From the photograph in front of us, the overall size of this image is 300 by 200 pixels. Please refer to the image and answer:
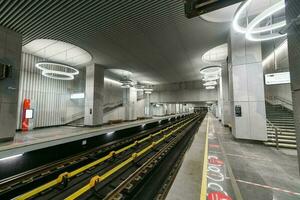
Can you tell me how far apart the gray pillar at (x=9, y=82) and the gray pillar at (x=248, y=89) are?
448 inches

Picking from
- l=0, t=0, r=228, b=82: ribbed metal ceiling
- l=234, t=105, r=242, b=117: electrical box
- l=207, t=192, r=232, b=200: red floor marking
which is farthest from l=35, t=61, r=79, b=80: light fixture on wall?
l=234, t=105, r=242, b=117: electrical box

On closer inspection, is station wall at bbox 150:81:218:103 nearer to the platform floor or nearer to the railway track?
the platform floor

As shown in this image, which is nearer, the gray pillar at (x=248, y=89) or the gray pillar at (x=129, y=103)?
the gray pillar at (x=248, y=89)

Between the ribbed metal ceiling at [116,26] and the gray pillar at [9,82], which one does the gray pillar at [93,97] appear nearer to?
the ribbed metal ceiling at [116,26]

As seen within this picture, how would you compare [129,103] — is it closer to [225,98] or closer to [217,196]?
[225,98]

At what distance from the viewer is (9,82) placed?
645cm

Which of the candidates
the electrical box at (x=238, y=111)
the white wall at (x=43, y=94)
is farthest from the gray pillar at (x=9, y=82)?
the electrical box at (x=238, y=111)

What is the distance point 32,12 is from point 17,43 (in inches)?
88.4

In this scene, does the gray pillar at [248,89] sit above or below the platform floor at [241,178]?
above

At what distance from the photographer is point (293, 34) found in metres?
2.27

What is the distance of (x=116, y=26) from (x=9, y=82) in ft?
19.8

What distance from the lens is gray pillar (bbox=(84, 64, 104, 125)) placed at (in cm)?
1319

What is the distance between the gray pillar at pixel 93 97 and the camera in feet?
43.3

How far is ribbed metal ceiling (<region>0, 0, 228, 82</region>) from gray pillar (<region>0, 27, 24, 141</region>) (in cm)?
59
